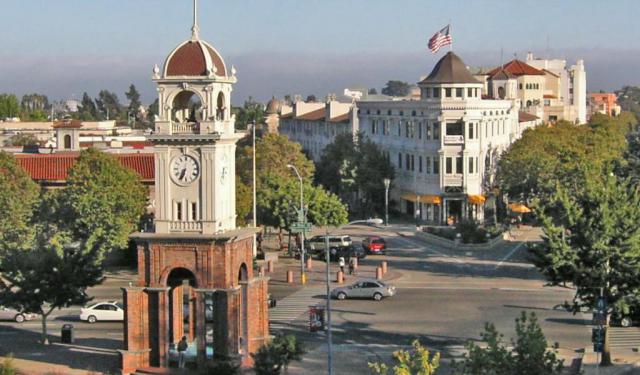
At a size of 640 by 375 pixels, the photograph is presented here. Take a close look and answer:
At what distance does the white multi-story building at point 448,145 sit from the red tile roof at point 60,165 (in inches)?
972

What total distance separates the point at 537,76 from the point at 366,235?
75.4m

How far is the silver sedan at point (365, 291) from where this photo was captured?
2205 inches

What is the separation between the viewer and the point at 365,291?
5603 cm

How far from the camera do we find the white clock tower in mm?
38312

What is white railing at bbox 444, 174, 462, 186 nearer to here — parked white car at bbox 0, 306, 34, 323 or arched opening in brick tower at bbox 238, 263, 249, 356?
parked white car at bbox 0, 306, 34, 323

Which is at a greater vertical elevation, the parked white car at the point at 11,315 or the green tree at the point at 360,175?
the green tree at the point at 360,175

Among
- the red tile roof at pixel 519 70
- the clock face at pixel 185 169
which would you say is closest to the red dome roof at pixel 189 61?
the clock face at pixel 185 169

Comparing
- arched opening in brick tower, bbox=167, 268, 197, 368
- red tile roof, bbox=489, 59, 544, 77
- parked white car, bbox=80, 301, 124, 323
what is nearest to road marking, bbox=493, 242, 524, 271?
parked white car, bbox=80, 301, 124, 323

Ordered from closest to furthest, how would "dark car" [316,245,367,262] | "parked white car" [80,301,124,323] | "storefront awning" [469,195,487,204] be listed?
"parked white car" [80,301,124,323] → "dark car" [316,245,367,262] → "storefront awning" [469,195,487,204]

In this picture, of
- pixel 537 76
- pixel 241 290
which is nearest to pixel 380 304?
pixel 241 290

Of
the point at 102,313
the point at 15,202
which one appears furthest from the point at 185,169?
the point at 15,202

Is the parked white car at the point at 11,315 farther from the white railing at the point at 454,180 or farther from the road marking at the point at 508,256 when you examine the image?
the white railing at the point at 454,180

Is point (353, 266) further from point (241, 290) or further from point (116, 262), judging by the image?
point (241, 290)

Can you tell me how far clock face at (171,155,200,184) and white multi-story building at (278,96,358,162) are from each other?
6549cm
